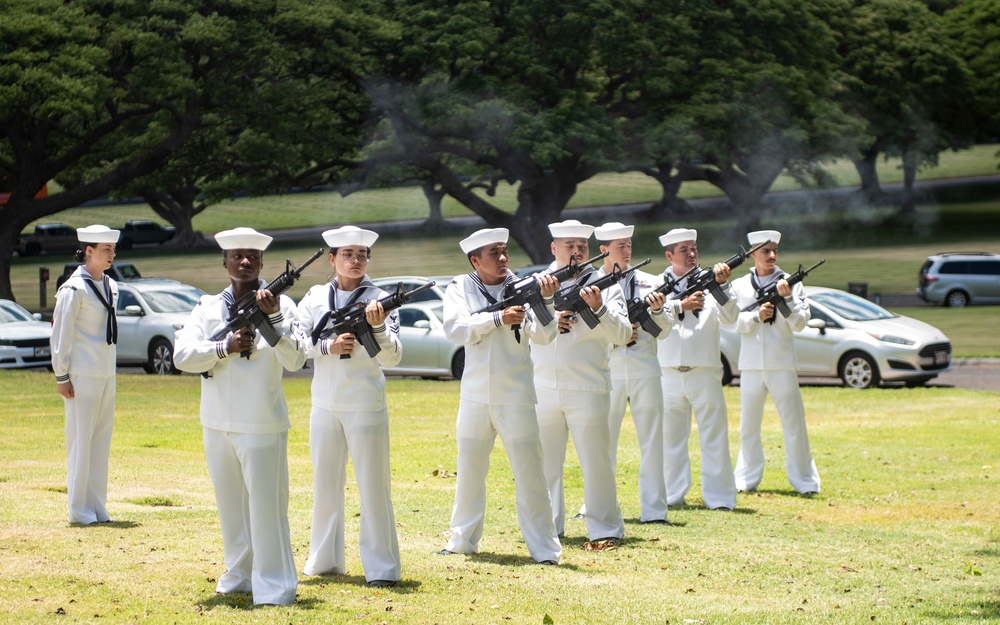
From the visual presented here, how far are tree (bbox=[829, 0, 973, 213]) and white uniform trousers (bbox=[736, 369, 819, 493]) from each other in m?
39.0

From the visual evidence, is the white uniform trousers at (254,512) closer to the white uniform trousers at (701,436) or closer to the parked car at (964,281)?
the white uniform trousers at (701,436)

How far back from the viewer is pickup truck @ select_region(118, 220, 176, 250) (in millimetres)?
66562

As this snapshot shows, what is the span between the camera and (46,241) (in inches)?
2579

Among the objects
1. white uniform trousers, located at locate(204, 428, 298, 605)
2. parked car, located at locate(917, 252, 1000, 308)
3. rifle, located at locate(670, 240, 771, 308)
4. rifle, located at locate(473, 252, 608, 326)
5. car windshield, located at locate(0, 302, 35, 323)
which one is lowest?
white uniform trousers, located at locate(204, 428, 298, 605)

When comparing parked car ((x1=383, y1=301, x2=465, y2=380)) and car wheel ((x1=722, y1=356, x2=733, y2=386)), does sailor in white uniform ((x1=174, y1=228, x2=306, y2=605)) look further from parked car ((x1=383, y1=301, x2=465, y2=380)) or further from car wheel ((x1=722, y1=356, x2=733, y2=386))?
parked car ((x1=383, y1=301, x2=465, y2=380))

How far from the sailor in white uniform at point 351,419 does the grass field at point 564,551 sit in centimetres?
25

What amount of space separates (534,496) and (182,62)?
25.7 metres

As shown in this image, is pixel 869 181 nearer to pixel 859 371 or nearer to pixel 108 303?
pixel 859 371

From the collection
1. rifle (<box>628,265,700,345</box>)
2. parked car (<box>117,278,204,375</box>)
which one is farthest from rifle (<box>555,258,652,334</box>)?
parked car (<box>117,278,204,375</box>)

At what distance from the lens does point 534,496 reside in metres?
8.95

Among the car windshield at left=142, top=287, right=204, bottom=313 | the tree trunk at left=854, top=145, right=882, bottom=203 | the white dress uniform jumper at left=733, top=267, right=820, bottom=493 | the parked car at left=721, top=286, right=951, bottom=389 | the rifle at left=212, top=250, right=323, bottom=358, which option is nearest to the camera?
the rifle at left=212, top=250, right=323, bottom=358

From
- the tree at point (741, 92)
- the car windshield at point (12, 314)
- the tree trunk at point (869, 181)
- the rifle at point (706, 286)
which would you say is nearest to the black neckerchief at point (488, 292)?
the rifle at point (706, 286)

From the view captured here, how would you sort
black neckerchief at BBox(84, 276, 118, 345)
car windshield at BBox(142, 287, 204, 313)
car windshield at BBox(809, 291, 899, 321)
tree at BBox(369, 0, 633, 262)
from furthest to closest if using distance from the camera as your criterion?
tree at BBox(369, 0, 633, 262) < car windshield at BBox(142, 287, 204, 313) < car windshield at BBox(809, 291, 899, 321) < black neckerchief at BBox(84, 276, 118, 345)

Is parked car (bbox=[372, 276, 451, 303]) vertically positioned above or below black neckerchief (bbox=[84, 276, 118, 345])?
above
